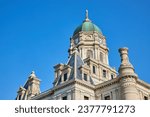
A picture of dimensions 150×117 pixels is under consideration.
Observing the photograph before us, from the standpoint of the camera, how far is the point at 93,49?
61.4 m

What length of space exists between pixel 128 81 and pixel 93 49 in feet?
73.1

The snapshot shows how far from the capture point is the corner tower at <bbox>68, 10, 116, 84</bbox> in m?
56.8

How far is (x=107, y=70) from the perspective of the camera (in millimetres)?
59688

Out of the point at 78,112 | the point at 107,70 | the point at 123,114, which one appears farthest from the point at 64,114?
the point at 107,70

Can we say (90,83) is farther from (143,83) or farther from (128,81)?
(143,83)

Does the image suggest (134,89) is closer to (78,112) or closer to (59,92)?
(59,92)

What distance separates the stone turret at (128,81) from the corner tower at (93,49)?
13.3 m

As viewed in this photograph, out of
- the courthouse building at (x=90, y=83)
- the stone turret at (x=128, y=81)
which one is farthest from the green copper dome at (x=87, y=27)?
the stone turret at (x=128, y=81)

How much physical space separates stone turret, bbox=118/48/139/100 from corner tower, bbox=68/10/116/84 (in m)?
13.3

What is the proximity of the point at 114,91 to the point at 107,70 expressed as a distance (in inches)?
708

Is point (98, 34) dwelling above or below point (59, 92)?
above

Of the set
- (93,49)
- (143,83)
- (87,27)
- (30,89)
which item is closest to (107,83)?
(143,83)

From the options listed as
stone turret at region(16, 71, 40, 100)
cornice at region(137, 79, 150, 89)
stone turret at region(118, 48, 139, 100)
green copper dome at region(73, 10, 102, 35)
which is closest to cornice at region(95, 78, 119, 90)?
stone turret at region(118, 48, 139, 100)

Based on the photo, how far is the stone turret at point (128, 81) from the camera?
39.5 meters
